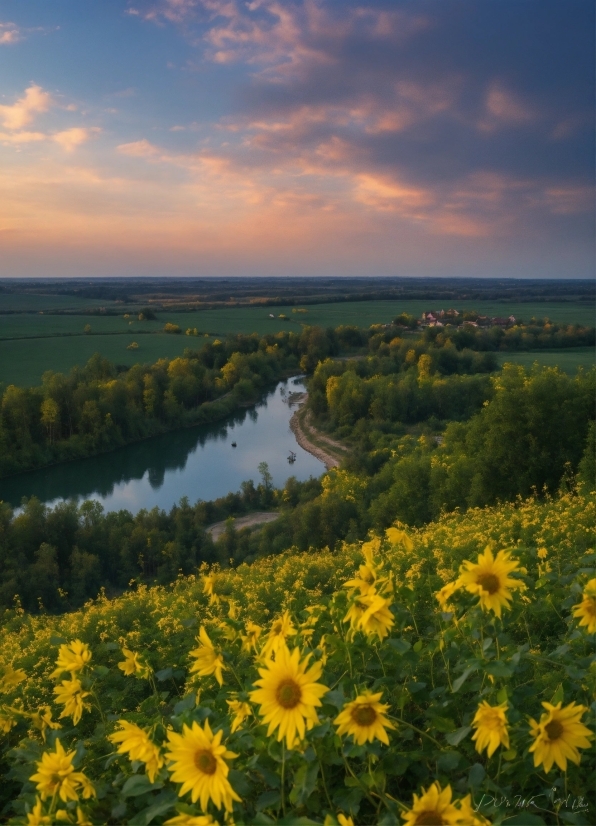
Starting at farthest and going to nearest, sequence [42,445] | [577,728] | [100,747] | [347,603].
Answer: [42,445]
[100,747]
[347,603]
[577,728]

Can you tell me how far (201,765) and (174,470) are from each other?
32.2 m

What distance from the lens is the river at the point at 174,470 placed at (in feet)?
95.9

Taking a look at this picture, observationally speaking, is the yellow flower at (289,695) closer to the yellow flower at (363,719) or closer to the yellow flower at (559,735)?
the yellow flower at (363,719)

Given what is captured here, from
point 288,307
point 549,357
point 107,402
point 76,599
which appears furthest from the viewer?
point 288,307

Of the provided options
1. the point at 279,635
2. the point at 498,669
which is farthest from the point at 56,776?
the point at 498,669

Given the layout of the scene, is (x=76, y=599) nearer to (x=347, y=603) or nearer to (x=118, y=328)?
(x=347, y=603)

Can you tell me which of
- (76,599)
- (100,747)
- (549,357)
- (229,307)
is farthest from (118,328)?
(100,747)

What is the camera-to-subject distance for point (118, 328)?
71750mm

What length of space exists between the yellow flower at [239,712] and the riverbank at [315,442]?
99.6ft

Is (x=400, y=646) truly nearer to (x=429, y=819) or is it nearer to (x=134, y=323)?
(x=429, y=819)

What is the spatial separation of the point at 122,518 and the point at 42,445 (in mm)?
18533

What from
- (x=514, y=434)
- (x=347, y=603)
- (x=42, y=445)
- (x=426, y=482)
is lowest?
(x=42, y=445)

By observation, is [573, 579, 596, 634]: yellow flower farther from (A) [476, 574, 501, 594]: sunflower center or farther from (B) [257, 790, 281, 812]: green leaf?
(B) [257, 790, 281, 812]: green leaf

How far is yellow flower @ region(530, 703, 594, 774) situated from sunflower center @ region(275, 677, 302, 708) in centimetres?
59
